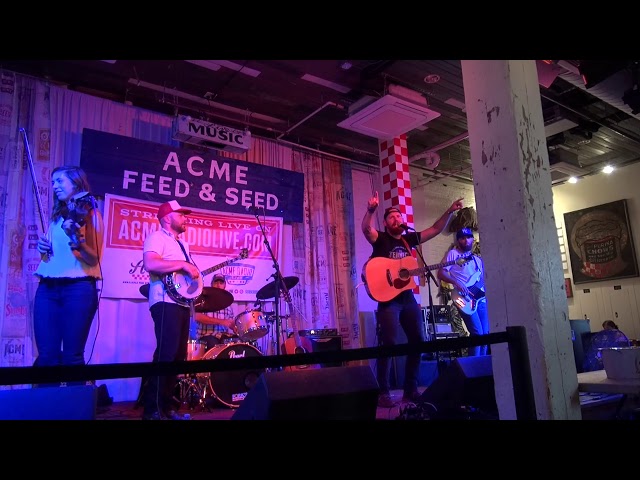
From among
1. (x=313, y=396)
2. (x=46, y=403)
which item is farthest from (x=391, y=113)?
(x=46, y=403)

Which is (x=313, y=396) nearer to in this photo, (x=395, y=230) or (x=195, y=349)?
(x=395, y=230)

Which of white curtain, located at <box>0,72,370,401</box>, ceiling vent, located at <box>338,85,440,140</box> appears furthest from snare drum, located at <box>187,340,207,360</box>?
ceiling vent, located at <box>338,85,440,140</box>

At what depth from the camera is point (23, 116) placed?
580cm

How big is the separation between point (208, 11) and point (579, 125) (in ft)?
24.5

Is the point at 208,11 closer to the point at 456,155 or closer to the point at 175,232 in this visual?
the point at 175,232

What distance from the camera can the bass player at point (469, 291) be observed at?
18.0 feet

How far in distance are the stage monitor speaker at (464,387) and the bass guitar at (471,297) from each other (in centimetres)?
211

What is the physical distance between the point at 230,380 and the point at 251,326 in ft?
Answer: 2.34

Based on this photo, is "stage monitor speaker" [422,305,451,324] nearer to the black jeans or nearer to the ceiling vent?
the ceiling vent

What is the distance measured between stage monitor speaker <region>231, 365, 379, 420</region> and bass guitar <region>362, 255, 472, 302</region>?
2.27 m

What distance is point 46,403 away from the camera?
2.12 metres

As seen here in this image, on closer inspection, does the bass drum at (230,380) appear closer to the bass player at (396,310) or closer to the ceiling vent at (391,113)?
the bass player at (396,310)

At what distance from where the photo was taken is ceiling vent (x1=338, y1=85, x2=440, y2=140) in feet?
20.7

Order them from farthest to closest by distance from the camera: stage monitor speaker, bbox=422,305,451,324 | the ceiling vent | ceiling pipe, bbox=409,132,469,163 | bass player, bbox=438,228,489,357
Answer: ceiling pipe, bbox=409,132,469,163, stage monitor speaker, bbox=422,305,451,324, the ceiling vent, bass player, bbox=438,228,489,357
